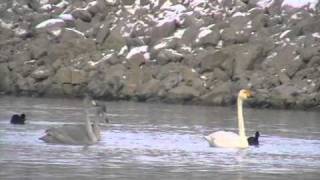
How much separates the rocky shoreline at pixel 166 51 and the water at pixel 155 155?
78.3ft

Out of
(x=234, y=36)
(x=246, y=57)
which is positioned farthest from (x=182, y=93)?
(x=234, y=36)

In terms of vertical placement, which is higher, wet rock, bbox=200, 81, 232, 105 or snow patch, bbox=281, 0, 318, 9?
snow patch, bbox=281, 0, 318, 9

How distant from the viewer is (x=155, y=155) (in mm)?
20078

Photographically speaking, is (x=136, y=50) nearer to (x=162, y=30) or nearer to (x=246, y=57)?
(x=162, y=30)

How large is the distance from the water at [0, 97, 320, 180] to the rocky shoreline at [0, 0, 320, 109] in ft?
78.3

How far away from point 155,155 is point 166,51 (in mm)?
42384

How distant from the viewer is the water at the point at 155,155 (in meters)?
16.6

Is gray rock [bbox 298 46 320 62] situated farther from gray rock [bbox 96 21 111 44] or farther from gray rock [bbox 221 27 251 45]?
gray rock [bbox 96 21 111 44]

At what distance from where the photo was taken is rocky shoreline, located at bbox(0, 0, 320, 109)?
5644 cm

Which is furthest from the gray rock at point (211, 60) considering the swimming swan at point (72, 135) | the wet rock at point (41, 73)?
the swimming swan at point (72, 135)

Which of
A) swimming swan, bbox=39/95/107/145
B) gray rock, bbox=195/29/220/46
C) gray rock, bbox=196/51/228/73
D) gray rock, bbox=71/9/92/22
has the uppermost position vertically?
gray rock, bbox=71/9/92/22

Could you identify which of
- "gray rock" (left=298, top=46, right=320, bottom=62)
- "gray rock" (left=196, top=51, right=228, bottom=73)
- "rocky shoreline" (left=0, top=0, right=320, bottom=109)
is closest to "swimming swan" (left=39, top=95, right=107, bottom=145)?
"rocky shoreline" (left=0, top=0, right=320, bottom=109)

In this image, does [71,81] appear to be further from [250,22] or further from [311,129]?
[311,129]

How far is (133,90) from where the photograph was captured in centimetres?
5834
